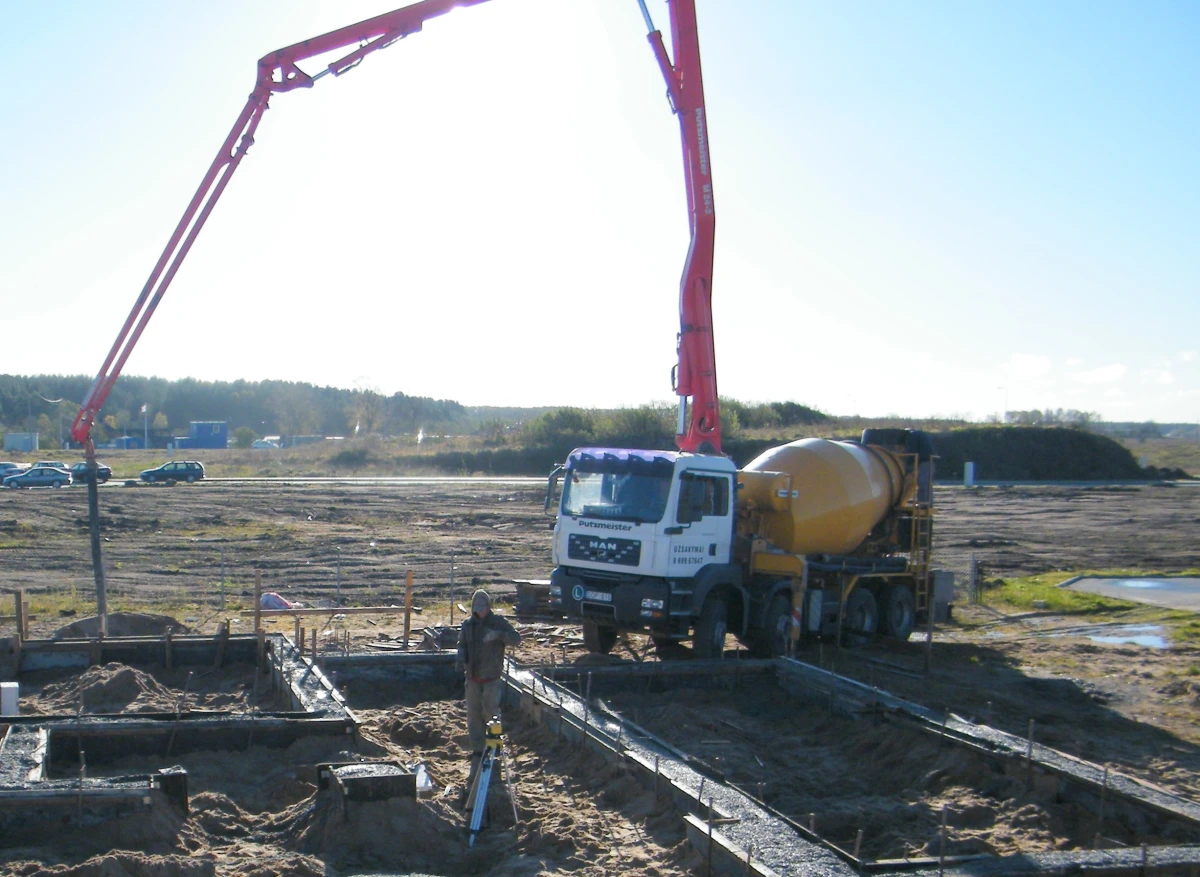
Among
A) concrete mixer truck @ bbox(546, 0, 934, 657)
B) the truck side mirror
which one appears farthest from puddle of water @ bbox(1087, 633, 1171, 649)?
the truck side mirror

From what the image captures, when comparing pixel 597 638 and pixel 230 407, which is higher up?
pixel 230 407

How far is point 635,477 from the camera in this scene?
13953 mm

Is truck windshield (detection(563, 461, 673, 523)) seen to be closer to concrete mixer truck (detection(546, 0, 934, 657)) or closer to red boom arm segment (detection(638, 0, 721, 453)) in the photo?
concrete mixer truck (detection(546, 0, 934, 657))

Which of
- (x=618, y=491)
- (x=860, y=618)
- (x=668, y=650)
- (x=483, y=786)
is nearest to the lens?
(x=483, y=786)

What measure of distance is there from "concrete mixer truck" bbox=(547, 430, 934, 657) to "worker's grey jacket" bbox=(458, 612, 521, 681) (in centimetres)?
462

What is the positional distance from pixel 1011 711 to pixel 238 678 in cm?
876

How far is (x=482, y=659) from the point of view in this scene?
901 cm

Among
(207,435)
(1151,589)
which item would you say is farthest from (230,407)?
(1151,589)

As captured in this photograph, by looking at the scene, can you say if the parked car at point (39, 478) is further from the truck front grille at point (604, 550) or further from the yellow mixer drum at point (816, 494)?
the truck front grille at point (604, 550)

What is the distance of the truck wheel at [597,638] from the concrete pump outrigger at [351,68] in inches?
129

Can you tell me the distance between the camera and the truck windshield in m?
13.8

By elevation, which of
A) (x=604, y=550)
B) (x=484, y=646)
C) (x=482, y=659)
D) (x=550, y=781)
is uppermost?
(x=604, y=550)

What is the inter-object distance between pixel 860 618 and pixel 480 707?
9664 millimetres

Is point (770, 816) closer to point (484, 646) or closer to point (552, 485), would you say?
point (484, 646)
